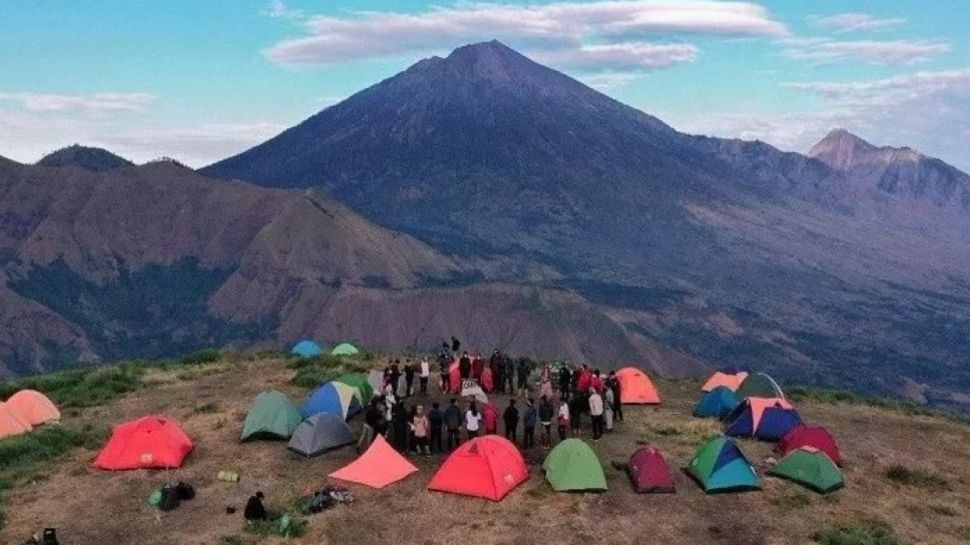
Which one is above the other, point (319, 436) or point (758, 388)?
point (319, 436)

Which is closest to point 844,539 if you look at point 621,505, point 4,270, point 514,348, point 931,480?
point 621,505

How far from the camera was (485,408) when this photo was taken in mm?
22562

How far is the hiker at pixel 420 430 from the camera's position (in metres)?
21.1

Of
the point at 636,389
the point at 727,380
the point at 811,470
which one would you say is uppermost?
the point at 636,389

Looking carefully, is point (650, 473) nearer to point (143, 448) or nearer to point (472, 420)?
point (472, 420)

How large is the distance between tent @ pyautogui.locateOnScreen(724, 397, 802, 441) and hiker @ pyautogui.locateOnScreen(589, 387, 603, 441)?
4219 mm

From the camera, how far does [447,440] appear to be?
73.2 ft

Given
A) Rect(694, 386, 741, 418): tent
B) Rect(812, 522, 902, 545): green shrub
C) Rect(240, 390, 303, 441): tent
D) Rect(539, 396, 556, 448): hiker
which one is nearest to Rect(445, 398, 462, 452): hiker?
Rect(539, 396, 556, 448): hiker

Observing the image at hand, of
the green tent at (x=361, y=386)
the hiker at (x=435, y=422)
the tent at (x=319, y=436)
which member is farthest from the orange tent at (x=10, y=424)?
the hiker at (x=435, y=422)

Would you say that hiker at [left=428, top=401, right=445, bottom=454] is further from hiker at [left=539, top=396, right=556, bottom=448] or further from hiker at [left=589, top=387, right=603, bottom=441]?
hiker at [left=589, top=387, right=603, bottom=441]

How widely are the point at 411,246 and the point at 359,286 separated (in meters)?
30.5

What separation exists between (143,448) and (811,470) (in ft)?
56.2

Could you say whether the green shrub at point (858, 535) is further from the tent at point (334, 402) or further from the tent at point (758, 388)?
the tent at point (334, 402)

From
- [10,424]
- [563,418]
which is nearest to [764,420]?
[563,418]
